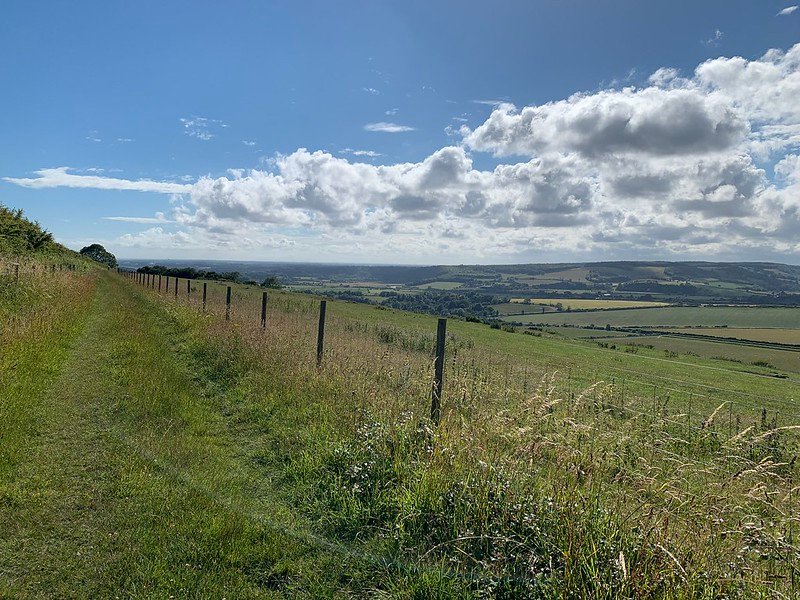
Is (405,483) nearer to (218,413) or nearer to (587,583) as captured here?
(587,583)

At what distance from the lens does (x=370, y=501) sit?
5277mm

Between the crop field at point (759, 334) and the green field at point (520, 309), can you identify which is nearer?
the crop field at point (759, 334)

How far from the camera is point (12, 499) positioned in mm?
5031

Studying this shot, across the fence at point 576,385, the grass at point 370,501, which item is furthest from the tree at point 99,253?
the grass at point 370,501

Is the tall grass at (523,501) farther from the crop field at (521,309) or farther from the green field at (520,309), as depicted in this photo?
the crop field at (521,309)

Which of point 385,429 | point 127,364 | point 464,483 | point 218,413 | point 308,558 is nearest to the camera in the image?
point 308,558

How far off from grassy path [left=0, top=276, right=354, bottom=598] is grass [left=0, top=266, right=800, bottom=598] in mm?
22

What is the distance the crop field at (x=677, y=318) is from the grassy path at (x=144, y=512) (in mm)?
73958

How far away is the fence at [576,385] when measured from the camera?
7.76m

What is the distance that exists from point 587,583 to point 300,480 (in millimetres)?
3597

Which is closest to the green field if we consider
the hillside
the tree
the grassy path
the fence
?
the fence

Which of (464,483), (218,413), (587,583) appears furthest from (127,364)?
(587,583)

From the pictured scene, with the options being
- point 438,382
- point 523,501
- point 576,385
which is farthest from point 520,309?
point 523,501

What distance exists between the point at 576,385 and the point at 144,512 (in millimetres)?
14215
